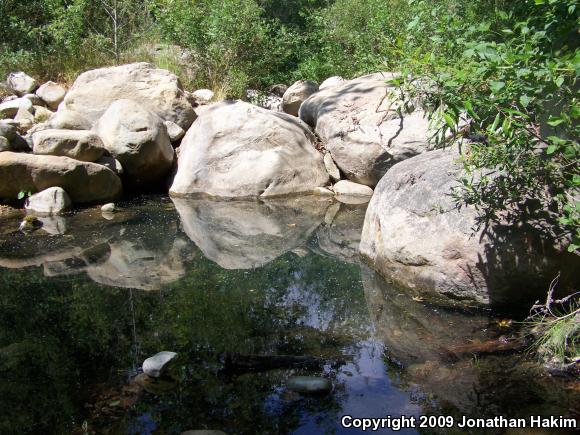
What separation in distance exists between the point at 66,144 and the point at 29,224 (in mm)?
1499

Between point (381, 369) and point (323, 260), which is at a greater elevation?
point (381, 369)

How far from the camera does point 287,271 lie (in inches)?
236

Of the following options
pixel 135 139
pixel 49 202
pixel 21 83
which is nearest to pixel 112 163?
pixel 135 139

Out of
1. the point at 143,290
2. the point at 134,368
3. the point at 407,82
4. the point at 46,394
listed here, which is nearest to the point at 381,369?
the point at 134,368

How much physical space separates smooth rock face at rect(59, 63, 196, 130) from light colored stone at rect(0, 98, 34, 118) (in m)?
1.17

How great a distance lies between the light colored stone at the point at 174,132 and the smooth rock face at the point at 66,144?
1675 millimetres

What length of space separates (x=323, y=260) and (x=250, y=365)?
8.05 ft

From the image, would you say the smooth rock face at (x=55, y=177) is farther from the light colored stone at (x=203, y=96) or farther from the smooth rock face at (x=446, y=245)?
the smooth rock face at (x=446, y=245)

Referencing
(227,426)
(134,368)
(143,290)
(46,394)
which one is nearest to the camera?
(227,426)

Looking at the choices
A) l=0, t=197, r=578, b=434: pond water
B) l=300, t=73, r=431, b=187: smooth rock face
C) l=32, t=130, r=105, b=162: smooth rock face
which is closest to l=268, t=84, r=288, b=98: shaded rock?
l=300, t=73, r=431, b=187: smooth rock face

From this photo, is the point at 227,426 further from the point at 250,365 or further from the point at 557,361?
the point at 557,361

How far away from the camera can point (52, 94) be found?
11.7 m

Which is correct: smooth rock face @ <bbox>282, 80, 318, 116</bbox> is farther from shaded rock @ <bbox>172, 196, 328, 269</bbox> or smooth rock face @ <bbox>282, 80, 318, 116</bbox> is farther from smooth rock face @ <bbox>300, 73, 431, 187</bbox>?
shaded rock @ <bbox>172, 196, 328, 269</bbox>

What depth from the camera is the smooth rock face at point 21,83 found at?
12023 millimetres
